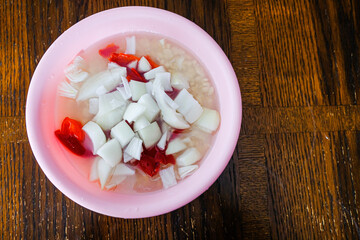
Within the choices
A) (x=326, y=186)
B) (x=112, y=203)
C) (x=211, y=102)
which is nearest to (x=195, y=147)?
(x=211, y=102)

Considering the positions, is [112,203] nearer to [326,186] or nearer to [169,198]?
[169,198]

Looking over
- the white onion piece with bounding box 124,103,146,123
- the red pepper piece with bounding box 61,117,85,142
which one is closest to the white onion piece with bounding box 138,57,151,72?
the white onion piece with bounding box 124,103,146,123

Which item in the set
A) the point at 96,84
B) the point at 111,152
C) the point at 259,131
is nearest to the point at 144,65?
the point at 96,84

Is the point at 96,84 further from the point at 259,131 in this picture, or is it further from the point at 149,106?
the point at 259,131

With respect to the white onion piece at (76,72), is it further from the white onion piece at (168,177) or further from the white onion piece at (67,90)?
the white onion piece at (168,177)

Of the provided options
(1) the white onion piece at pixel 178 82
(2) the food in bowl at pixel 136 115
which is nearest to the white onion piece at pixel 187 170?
(2) the food in bowl at pixel 136 115

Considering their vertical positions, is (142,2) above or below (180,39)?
above
